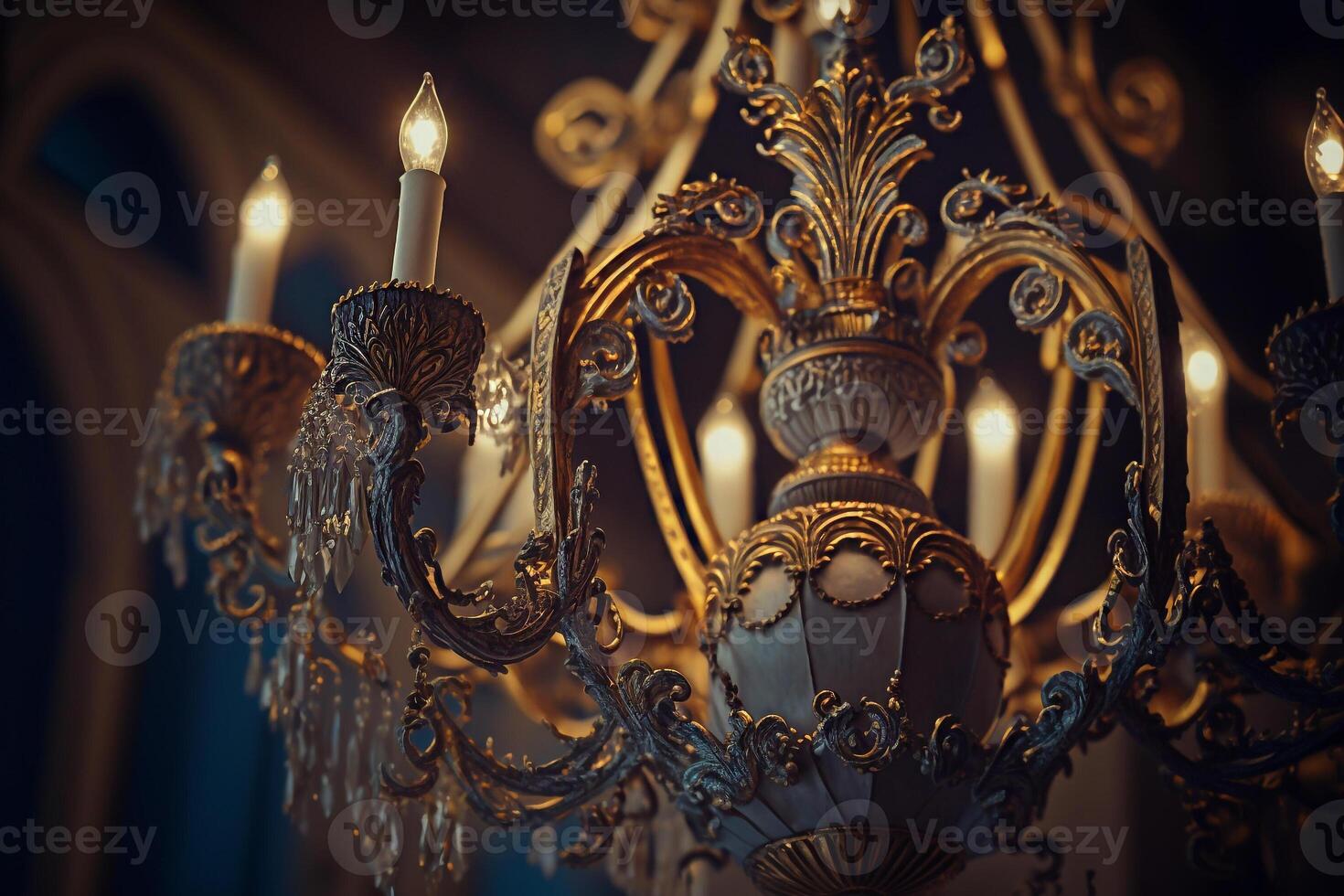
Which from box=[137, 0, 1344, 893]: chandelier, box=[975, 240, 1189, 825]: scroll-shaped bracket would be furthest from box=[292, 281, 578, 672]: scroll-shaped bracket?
box=[975, 240, 1189, 825]: scroll-shaped bracket

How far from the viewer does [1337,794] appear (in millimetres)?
1416

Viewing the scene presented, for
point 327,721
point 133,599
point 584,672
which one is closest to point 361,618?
point 133,599

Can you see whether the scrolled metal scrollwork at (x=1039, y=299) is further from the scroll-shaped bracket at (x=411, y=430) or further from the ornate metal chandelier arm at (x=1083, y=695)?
the scroll-shaped bracket at (x=411, y=430)

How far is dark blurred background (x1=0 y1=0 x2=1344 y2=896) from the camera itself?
155cm

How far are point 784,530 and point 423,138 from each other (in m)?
0.39

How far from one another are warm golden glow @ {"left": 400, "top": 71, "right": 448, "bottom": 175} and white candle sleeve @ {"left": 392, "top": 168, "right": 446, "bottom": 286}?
0.08ft

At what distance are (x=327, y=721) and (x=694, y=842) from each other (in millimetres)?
426

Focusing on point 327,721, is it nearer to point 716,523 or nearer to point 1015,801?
point 716,523

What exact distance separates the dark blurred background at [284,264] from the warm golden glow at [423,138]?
0.77m

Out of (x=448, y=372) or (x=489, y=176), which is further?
(x=489, y=176)

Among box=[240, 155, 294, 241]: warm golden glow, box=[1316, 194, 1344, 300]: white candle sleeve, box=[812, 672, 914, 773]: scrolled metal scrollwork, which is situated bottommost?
box=[812, 672, 914, 773]: scrolled metal scrollwork

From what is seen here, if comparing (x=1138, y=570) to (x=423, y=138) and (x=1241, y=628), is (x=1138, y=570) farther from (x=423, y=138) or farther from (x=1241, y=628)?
(x=423, y=138)

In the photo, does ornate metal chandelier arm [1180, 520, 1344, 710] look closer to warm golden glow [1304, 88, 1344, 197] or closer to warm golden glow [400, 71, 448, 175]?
warm golden glow [1304, 88, 1344, 197]

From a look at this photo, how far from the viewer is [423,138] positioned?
1.02 metres
